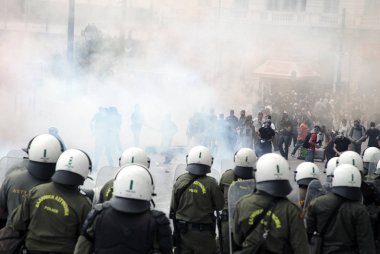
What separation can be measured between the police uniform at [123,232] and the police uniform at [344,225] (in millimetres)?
1639

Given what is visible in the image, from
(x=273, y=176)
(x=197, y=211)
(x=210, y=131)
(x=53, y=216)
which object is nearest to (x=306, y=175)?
(x=197, y=211)

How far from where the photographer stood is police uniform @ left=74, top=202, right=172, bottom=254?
16.0 ft

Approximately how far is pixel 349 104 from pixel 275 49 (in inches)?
139

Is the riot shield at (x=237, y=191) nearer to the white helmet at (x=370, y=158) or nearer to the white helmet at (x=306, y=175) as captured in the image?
the white helmet at (x=306, y=175)

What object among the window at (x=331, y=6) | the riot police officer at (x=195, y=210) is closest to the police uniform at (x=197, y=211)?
the riot police officer at (x=195, y=210)

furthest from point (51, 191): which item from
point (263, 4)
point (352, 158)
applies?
point (263, 4)

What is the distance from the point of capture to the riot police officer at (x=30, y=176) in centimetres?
616

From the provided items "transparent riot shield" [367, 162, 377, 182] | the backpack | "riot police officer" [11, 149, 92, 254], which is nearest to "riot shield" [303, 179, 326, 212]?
"transparent riot shield" [367, 162, 377, 182]

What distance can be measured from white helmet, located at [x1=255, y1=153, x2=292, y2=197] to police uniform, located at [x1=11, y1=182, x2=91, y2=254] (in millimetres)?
1114

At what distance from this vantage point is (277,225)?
523 cm

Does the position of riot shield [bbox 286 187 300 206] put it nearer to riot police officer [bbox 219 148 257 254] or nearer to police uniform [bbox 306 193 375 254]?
police uniform [bbox 306 193 375 254]

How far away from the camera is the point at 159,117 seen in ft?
80.1

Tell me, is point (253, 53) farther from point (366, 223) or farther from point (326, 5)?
point (366, 223)

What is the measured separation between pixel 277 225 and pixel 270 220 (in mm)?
53
